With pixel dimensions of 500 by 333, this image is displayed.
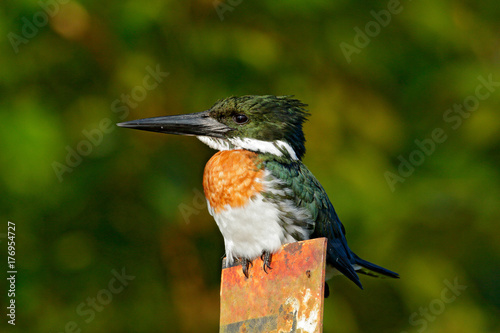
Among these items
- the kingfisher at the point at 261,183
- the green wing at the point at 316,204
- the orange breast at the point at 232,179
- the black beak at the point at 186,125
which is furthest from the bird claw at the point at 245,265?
the black beak at the point at 186,125

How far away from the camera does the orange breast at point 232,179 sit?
134 inches

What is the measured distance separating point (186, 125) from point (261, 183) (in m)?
0.57

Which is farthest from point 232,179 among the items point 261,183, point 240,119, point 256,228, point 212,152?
point 212,152

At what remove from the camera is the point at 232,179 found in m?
3.44

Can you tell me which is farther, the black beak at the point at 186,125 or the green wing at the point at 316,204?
the black beak at the point at 186,125

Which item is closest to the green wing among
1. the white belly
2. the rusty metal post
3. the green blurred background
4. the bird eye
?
the white belly

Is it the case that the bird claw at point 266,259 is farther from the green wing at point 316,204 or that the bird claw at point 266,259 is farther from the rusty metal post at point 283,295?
the green wing at point 316,204

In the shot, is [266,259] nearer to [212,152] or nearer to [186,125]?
[186,125]

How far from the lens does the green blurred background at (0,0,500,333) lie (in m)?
5.08

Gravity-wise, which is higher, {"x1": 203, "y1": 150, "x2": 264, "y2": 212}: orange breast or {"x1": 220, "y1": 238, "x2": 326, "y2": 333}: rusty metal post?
{"x1": 203, "y1": 150, "x2": 264, "y2": 212}: orange breast

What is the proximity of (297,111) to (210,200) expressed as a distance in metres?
0.67

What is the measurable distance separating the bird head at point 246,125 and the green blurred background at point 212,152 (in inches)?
56.6

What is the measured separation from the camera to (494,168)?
5.45m

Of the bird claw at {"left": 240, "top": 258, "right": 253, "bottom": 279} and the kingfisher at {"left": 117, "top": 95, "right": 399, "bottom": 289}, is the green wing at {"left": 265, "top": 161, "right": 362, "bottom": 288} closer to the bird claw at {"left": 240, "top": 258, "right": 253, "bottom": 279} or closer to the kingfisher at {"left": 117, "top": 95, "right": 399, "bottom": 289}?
the kingfisher at {"left": 117, "top": 95, "right": 399, "bottom": 289}
